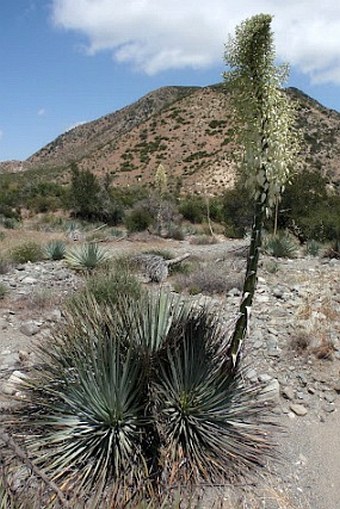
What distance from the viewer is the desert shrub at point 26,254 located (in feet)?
37.0

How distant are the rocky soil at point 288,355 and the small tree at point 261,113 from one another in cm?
195

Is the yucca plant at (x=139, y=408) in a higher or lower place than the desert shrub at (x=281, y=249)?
higher

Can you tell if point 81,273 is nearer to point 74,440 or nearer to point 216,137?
point 74,440

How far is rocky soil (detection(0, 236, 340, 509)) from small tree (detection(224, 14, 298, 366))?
6.39 ft

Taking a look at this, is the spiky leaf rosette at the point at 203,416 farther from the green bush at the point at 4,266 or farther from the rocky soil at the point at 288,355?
the green bush at the point at 4,266

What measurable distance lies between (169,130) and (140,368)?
51890 mm

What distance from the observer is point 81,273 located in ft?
31.3

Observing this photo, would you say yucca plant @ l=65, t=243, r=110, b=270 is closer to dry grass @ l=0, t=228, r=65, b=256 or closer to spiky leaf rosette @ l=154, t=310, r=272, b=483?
dry grass @ l=0, t=228, r=65, b=256

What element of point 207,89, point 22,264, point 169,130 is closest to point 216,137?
point 169,130

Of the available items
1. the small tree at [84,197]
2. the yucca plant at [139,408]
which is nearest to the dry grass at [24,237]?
the small tree at [84,197]

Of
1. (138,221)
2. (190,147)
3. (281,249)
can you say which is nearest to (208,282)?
(281,249)

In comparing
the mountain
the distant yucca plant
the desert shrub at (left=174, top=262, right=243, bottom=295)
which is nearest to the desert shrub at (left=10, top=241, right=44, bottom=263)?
the distant yucca plant

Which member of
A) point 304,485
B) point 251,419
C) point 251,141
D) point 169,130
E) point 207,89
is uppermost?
point 207,89

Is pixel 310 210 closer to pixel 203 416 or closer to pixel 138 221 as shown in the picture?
pixel 138 221
